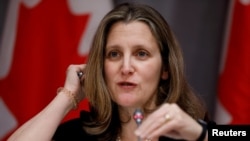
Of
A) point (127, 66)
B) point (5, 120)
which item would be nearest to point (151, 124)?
point (127, 66)

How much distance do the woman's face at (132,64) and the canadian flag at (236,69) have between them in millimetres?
559

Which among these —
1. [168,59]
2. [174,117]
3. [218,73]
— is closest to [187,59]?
[218,73]

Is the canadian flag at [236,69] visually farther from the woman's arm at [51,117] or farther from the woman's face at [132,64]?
the woman's arm at [51,117]

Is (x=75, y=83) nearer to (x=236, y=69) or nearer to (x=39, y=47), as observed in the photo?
(x=39, y=47)

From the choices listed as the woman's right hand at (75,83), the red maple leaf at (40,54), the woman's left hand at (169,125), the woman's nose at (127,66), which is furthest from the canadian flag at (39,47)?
the woman's left hand at (169,125)

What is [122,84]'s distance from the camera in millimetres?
1521

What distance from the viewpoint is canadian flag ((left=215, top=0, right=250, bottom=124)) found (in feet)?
6.59

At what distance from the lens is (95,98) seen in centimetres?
169

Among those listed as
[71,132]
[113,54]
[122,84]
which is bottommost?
[71,132]

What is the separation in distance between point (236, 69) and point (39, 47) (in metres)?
0.94

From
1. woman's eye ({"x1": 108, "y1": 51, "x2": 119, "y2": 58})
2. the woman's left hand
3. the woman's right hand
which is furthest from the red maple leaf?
the woman's left hand

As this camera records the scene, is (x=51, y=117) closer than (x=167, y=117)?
No

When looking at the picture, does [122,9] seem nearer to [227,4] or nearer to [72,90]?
[72,90]

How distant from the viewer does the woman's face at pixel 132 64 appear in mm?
1507
